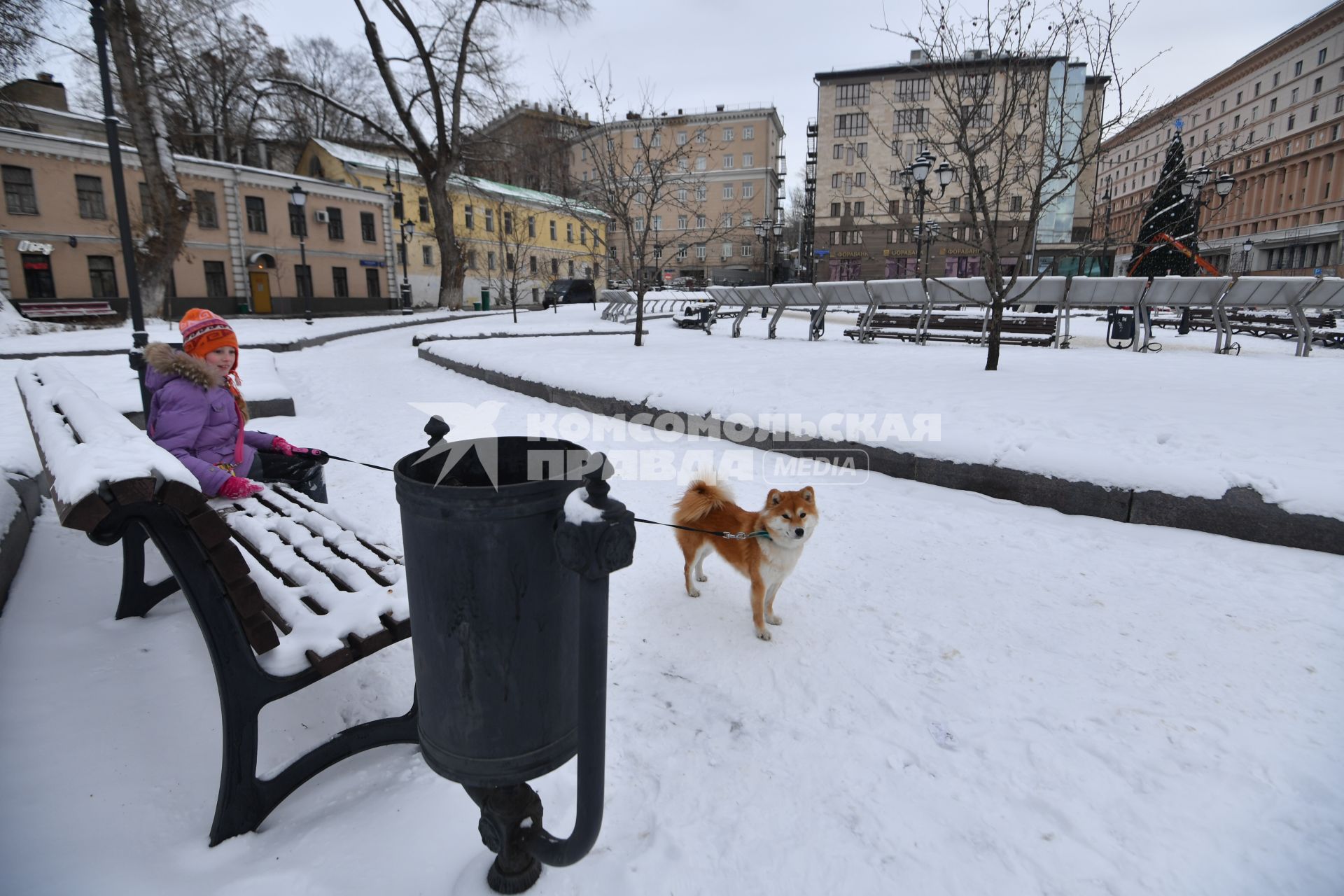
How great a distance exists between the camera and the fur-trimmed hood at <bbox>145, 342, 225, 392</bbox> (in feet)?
10.2

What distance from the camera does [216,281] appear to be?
30219mm

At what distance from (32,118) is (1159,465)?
4342 cm

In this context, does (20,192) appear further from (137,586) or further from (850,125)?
(850,125)

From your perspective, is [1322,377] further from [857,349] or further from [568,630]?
[568,630]

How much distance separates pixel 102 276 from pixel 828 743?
3603 cm

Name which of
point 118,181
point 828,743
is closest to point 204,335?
point 828,743

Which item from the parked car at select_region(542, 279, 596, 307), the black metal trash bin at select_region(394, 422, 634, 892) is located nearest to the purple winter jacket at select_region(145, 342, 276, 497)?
the black metal trash bin at select_region(394, 422, 634, 892)

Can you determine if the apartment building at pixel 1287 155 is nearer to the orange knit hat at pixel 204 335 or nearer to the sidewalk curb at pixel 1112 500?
the sidewalk curb at pixel 1112 500

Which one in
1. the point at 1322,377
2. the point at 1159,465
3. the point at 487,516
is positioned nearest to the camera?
the point at 487,516

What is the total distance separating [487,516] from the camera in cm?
149

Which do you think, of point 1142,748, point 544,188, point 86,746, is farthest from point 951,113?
point 544,188

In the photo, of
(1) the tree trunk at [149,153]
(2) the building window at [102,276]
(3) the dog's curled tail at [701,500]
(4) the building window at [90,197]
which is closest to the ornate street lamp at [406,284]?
(2) the building window at [102,276]

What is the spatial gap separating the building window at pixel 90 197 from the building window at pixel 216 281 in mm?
3979

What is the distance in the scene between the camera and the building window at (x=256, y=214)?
30719mm
